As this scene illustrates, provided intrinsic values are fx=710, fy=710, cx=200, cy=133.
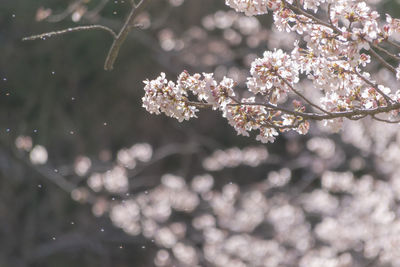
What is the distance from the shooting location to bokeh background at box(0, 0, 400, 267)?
907cm

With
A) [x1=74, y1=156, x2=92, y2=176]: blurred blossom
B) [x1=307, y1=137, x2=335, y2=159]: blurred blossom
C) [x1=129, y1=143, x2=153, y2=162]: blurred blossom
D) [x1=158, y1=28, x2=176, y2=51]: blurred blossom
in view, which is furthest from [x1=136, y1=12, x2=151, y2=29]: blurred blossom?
[x1=307, y1=137, x2=335, y2=159]: blurred blossom

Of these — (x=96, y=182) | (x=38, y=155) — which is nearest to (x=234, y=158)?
(x=96, y=182)

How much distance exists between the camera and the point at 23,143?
892 cm

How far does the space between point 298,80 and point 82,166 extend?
6.77 metres

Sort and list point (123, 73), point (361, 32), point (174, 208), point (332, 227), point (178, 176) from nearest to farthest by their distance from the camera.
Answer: point (361, 32) → point (332, 227) → point (174, 208) → point (178, 176) → point (123, 73)

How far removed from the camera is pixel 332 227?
29.2ft

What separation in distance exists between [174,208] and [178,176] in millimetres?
801

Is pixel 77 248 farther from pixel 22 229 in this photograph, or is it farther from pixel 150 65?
pixel 150 65

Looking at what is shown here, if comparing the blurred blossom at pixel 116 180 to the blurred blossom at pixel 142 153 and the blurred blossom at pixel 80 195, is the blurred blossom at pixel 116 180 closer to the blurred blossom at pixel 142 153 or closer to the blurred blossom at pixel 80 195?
the blurred blossom at pixel 80 195

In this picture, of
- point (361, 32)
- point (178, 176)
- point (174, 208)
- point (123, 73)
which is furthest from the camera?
point (123, 73)

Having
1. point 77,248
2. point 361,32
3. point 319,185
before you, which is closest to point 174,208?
point 77,248

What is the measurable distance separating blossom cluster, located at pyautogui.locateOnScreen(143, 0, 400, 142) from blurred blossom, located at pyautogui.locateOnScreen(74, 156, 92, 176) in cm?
633

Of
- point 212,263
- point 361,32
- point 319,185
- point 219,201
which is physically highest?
point 361,32

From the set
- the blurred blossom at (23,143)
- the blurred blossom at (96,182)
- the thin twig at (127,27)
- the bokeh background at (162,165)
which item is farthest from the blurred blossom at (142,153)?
the thin twig at (127,27)
